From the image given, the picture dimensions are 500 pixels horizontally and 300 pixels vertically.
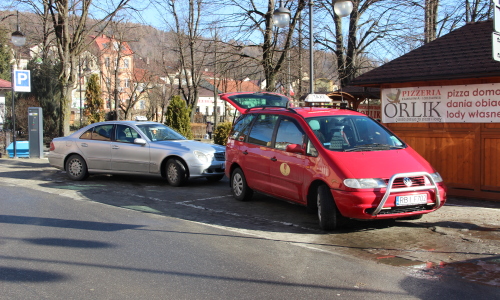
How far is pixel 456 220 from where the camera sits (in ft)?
26.8

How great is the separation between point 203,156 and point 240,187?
6.95 feet

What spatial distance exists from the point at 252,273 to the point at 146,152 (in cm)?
715

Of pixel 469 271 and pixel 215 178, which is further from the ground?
pixel 215 178

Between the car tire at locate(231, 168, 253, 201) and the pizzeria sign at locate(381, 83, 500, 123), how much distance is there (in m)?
3.51

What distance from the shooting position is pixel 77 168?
13.0 meters

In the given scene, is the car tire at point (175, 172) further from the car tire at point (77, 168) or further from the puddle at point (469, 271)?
the puddle at point (469, 271)

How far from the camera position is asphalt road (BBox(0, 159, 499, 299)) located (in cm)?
503

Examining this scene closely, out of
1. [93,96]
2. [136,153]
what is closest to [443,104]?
[136,153]

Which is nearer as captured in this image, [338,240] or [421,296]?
[421,296]

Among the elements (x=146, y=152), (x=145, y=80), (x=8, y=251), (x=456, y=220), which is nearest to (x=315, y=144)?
(x=456, y=220)

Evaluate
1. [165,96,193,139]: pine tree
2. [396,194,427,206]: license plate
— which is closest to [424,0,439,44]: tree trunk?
[165,96,193,139]: pine tree

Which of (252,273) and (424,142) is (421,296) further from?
(424,142)

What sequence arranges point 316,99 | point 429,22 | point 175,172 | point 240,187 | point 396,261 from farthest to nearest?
point 429,22 → point 316,99 → point 175,172 → point 240,187 → point 396,261

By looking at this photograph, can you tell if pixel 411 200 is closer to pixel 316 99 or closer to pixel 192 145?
pixel 316 99
